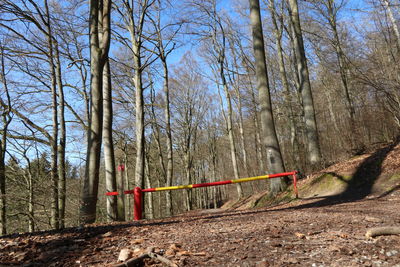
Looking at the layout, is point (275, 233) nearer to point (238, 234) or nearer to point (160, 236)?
point (238, 234)

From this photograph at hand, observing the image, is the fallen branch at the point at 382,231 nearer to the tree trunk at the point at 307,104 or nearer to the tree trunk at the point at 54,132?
the tree trunk at the point at 54,132

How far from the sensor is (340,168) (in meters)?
8.63

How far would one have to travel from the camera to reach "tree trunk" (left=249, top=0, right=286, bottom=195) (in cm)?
815

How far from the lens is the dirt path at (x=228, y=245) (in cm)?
214

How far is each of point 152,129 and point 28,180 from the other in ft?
45.4

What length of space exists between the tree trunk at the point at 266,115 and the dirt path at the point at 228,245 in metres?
4.62

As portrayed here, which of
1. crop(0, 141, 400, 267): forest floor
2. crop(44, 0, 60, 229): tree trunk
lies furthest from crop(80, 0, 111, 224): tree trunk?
crop(44, 0, 60, 229): tree trunk

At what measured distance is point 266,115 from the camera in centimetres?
852

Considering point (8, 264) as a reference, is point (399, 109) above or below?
above

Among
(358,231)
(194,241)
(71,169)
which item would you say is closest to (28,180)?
(71,169)

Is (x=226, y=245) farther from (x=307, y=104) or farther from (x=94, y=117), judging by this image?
(x=307, y=104)

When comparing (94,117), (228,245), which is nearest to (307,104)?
(94,117)

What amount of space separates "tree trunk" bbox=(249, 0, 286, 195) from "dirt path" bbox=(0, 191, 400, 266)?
4621mm

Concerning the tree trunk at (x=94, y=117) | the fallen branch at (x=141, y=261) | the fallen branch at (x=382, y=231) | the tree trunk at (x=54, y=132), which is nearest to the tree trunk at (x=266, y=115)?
the tree trunk at (x=94, y=117)
